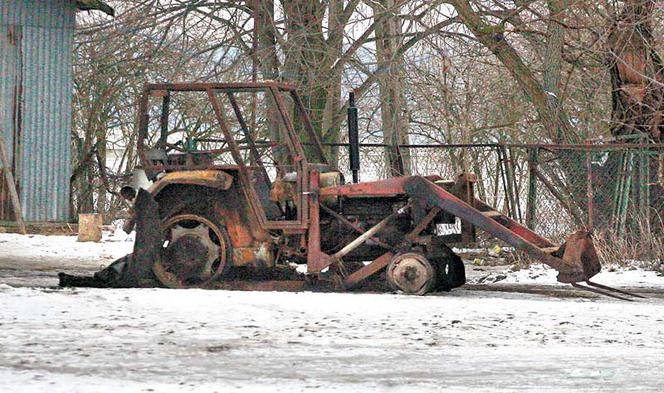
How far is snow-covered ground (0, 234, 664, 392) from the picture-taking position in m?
6.80

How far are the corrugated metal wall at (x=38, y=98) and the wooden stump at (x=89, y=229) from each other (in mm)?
1725

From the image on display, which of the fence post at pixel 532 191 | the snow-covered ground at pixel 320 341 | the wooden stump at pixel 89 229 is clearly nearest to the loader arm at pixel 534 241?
the snow-covered ground at pixel 320 341

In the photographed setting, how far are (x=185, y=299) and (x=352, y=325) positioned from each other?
6.43ft

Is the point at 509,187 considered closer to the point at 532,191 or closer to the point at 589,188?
the point at 532,191

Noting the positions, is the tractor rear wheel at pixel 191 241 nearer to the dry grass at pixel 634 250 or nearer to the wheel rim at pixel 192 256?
the wheel rim at pixel 192 256

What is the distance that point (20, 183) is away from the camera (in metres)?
19.9

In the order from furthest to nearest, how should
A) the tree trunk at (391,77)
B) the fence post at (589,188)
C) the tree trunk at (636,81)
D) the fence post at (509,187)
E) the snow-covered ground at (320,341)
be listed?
the tree trunk at (391,77)
the fence post at (509,187)
the tree trunk at (636,81)
the fence post at (589,188)
the snow-covered ground at (320,341)

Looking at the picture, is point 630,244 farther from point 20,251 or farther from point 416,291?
point 20,251

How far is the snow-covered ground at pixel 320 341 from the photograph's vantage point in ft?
22.3

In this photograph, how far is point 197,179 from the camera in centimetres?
1170

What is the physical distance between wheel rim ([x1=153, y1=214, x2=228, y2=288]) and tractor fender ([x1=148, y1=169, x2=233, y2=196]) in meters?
0.35

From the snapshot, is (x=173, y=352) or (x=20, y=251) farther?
(x=20, y=251)

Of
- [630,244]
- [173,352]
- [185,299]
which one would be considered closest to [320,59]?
[630,244]

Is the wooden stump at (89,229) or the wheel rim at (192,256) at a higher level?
the wooden stump at (89,229)
